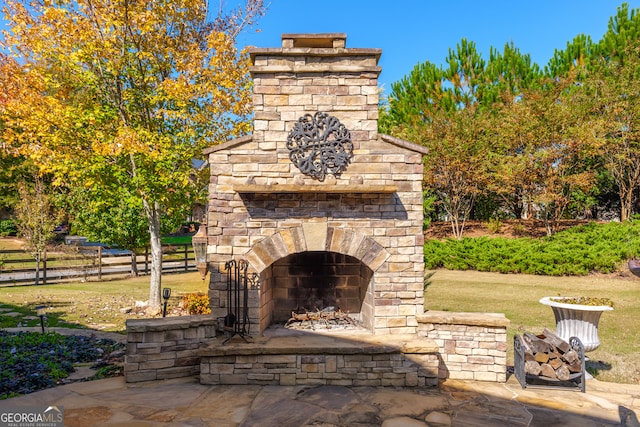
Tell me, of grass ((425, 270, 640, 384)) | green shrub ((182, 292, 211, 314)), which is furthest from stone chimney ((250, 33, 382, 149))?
grass ((425, 270, 640, 384))

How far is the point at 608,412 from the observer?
482 centimetres

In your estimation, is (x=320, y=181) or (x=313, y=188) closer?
(x=313, y=188)

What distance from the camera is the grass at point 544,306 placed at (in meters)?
6.91

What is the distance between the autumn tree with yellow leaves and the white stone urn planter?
865cm

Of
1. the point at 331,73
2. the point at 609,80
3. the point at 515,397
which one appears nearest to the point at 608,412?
the point at 515,397

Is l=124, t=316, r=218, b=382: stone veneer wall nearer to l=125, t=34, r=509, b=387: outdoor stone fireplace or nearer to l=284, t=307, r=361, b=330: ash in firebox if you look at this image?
l=125, t=34, r=509, b=387: outdoor stone fireplace

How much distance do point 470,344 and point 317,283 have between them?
287 centimetres

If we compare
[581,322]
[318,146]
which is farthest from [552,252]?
[318,146]

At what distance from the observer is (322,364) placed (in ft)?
18.5

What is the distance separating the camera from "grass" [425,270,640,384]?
691 centimetres

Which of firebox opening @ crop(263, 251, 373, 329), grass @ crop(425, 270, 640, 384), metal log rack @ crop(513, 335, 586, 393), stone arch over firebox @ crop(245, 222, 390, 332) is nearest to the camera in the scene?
metal log rack @ crop(513, 335, 586, 393)

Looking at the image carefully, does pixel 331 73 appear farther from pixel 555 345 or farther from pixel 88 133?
pixel 88 133

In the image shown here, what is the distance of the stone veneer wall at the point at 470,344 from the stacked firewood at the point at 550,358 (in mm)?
341

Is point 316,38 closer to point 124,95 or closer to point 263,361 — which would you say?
point 263,361
